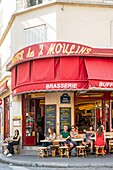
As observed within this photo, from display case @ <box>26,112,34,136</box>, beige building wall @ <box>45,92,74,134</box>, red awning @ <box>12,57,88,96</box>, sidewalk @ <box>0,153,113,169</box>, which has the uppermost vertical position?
red awning @ <box>12,57,88,96</box>

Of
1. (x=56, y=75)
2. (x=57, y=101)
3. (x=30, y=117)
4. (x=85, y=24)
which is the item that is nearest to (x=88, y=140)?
(x=57, y=101)

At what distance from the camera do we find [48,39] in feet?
71.1

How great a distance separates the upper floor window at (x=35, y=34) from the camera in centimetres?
2195

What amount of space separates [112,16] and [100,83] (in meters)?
4.65

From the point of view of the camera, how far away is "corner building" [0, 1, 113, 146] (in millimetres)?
19891

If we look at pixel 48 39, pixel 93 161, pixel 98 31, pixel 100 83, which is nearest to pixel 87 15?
pixel 98 31

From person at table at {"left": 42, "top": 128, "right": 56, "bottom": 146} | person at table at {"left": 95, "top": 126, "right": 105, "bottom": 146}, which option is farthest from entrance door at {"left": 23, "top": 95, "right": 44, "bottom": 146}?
person at table at {"left": 95, "top": 126, "right": 105, "bottom": 146}

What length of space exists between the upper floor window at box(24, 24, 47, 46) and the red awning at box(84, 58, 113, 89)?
3.19 m

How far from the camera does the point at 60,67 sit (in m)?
19.9

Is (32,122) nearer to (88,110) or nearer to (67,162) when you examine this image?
(88,110)

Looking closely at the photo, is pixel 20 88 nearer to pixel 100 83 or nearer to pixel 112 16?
pixel 100 83

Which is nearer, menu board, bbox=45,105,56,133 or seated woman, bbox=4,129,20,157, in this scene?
seated woman, bbox=4,129,20,157

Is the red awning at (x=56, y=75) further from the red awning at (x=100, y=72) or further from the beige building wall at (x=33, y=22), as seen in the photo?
the beige building wall at (x=33, y=22)

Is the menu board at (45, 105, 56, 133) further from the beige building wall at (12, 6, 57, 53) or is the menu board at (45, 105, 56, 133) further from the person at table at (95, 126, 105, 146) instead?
the beige building wall at (12, 6, 57, 53)
